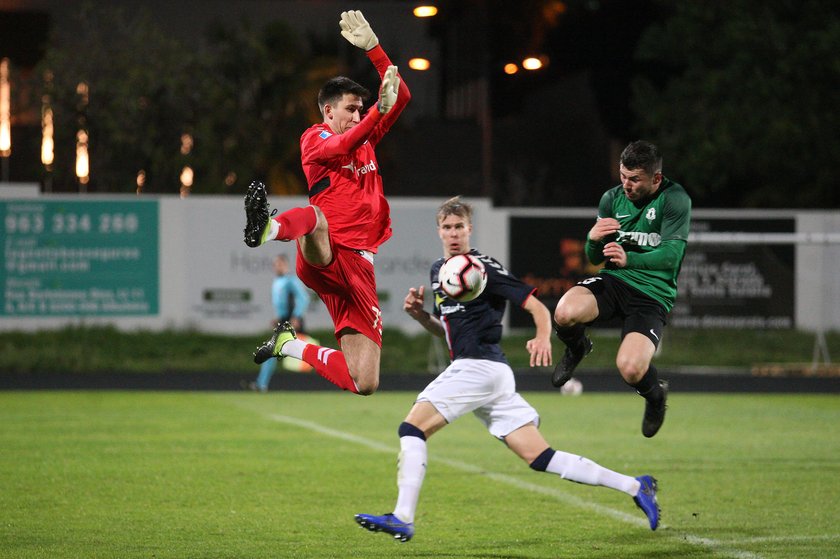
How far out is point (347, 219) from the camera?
827 cm

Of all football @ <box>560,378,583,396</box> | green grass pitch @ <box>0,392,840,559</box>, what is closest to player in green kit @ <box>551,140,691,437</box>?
green grass pitch @ <box>0,392,840,559</box>

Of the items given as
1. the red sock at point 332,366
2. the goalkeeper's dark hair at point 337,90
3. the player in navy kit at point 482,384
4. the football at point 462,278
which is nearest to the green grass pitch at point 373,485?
the player in navy kit at point 482,384

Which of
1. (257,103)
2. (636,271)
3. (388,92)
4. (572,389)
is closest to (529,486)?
(636,271)

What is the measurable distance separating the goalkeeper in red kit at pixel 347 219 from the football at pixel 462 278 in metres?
0.85

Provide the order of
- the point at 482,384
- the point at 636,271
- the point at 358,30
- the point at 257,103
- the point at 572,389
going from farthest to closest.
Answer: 1. the point at 257,103
2. the point at 572,389
3. the point at 636,271
4. the point at 482,384
5. the point at 358,30

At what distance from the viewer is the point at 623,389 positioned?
2264cm

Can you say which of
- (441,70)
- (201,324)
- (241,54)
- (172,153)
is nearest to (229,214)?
(201,324)

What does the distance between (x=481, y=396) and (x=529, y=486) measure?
141 inches

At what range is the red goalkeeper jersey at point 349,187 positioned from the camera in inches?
320

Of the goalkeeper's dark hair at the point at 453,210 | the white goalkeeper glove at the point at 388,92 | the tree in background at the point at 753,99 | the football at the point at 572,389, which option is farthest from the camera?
the tree in background at the point at 753,99

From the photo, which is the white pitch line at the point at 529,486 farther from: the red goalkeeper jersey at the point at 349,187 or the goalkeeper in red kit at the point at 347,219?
the red goalkeeper jersey at the point at 349,187

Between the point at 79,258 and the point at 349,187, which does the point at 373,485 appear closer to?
the point at 349,187

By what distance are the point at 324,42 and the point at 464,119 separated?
7.50 meters

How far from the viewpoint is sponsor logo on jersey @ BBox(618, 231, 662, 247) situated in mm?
8680
